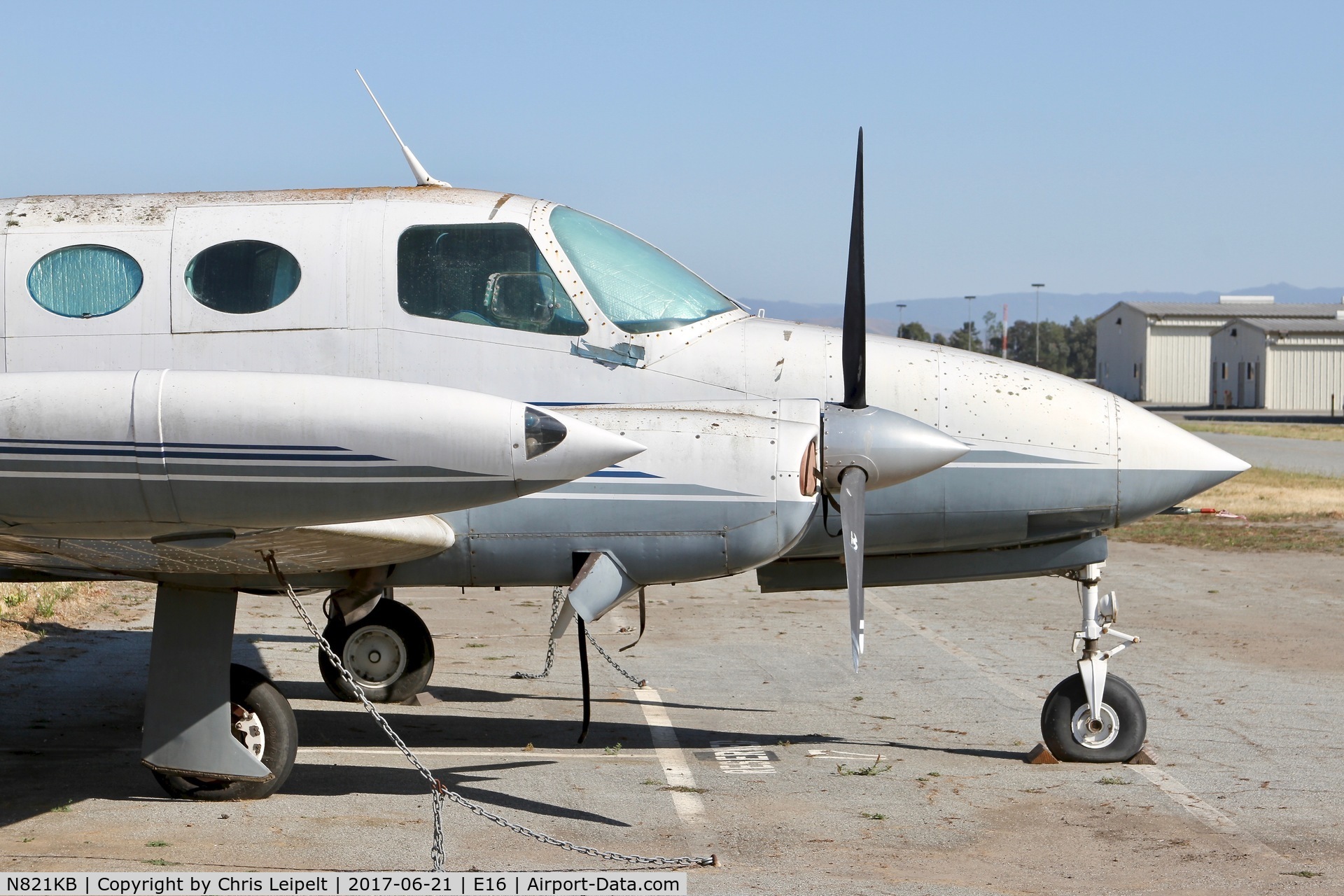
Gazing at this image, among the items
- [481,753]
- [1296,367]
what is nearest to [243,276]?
[481,753]

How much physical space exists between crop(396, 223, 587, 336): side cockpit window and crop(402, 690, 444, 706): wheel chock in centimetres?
357

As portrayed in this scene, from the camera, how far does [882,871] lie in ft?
19.9

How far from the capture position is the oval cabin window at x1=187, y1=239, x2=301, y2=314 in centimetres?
751

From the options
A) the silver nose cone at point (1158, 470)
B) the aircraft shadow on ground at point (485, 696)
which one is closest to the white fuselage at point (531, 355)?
the silver nose cone at point (1158, 470)

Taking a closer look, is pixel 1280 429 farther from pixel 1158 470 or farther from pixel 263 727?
pixel 263 727

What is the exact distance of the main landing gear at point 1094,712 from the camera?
7.98 meters

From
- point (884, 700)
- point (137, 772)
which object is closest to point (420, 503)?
point (137, 772)

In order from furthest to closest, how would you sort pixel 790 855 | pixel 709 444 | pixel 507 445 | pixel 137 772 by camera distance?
pixel 137 772 < pixel 709 444 < pixel 790 855 < pixel 507 445

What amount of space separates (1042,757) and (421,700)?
4.54 m

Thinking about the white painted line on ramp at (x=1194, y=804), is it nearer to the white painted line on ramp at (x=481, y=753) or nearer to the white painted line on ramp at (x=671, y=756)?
the white painted line on ramp at (x=671, y=756)

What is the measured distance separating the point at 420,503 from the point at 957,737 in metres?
4.82

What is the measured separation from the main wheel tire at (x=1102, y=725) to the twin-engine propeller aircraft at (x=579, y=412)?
2cm

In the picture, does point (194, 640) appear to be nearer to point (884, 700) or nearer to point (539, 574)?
point (539, 574)

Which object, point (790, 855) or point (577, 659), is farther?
point (577, 659)
